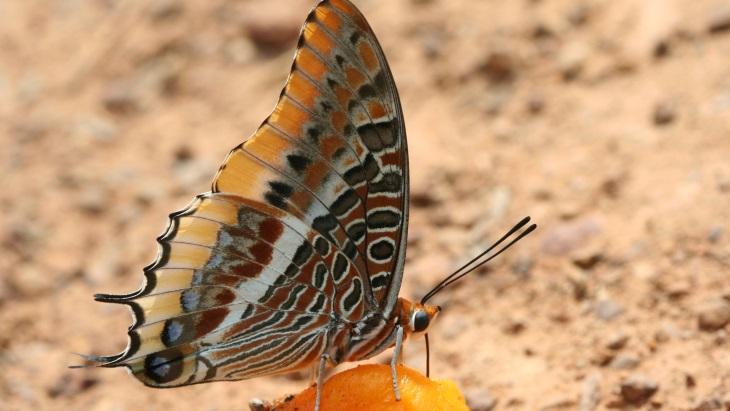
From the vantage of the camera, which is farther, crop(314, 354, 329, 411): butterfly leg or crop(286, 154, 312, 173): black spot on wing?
crop(286, 154, 312, 173): black spot on wing

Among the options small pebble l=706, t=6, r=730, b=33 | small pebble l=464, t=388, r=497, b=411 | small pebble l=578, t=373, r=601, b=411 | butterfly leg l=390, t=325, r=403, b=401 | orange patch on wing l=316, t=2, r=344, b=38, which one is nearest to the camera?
butterfly leg l=390, t=325, r=403, b=401

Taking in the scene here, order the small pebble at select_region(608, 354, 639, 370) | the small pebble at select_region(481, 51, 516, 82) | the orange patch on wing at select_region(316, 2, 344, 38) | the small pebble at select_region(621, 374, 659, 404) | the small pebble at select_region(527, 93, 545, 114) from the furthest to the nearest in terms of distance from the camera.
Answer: the small pebble at select_region(481, 51, 516, 82) → the small pebble at select_region(527, 93, 545, 114) → the small pebble at select_region(608, 354, 639, 370) → the small pebble at select_region(621, 374, 659, 404) → the orange patch on wing at select_region(316, 2, 344, 38)

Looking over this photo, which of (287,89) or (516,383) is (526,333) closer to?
(516,383)

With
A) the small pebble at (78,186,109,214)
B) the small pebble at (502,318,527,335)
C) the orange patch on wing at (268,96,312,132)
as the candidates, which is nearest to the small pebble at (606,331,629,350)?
the small pebble at (502,318,527,335)

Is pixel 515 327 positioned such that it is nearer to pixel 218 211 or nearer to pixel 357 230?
pixel 357 230

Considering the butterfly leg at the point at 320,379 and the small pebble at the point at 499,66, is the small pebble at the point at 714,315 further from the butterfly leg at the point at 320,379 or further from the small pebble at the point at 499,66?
the small pebble at the point at 499,66

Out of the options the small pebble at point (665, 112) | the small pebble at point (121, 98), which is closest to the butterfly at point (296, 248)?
the small pebble at point (665, 112)

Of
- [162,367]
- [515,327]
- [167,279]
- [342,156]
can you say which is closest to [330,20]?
[342,156]

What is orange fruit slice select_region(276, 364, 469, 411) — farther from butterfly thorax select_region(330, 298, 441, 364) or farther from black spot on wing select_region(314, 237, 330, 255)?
black spot on wing select_region(314, 237, 330, 255)
